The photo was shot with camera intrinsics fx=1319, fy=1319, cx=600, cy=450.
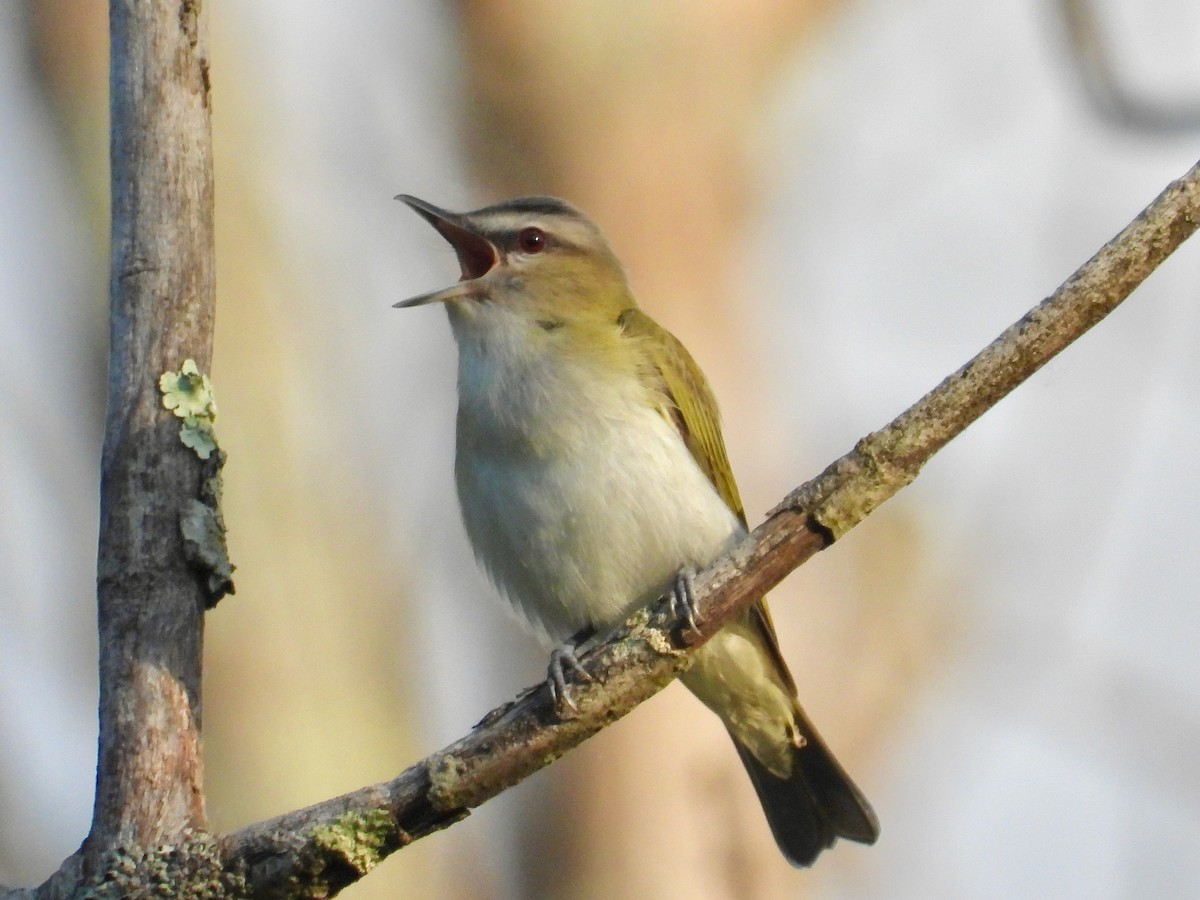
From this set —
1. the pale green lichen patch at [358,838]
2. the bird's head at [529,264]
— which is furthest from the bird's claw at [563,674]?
the bird's head at [529,264]

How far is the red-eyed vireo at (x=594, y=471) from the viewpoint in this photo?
470 centimetres

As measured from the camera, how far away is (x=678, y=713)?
22.9ft

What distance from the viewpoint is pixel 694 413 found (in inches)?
205

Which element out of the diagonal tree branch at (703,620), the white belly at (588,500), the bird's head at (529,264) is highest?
the bird's head at (529,264)

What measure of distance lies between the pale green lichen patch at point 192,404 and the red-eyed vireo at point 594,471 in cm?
137

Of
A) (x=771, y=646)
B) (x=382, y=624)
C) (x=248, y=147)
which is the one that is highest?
(x=248, y=147)

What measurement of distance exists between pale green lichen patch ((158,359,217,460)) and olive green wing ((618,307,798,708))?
2.05 metres

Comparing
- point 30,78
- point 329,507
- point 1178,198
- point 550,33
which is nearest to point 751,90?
point 550,33

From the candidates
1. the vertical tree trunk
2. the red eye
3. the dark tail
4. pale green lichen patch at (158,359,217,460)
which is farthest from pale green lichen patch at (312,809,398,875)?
the red eye

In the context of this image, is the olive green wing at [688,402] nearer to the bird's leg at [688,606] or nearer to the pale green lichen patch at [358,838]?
the bird's leg at [688,606]

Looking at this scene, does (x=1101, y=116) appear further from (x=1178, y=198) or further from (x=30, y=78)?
(x=30, y=78)

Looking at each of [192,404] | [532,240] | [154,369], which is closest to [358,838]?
[192,404]

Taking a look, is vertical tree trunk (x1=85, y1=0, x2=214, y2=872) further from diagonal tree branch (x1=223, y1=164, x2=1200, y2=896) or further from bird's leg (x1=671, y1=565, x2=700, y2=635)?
bird's leg (x1=671, y1=565, x2=700, y2=635)

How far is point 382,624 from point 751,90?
4.14m
